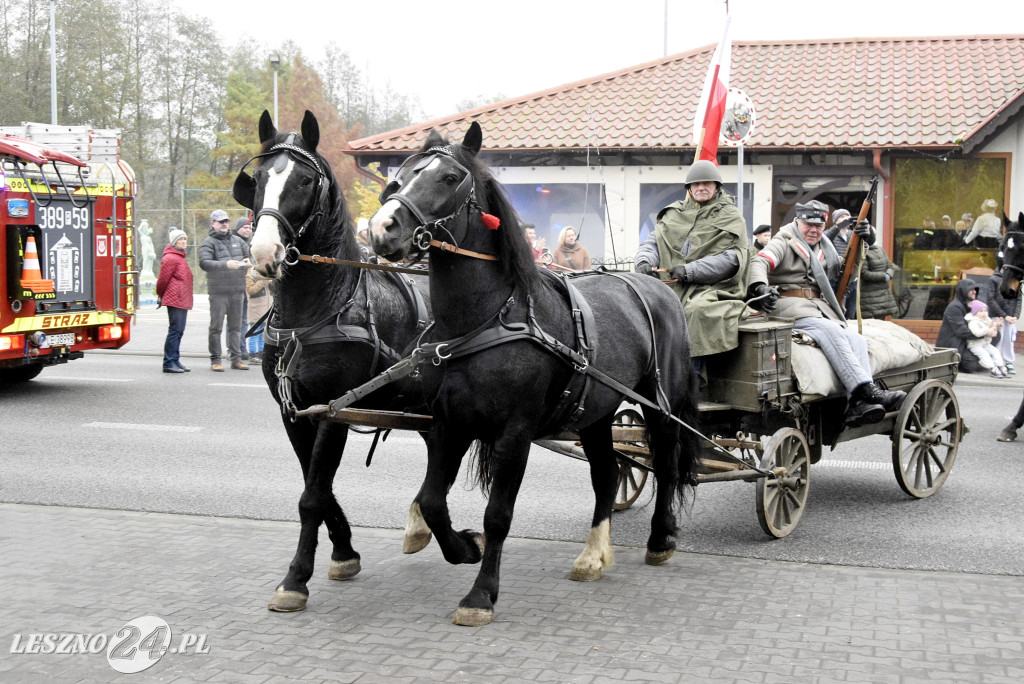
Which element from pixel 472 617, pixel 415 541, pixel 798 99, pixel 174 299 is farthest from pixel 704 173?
pixel 798 99

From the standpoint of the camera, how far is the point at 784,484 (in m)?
6.64

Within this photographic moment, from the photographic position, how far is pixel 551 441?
669 cm

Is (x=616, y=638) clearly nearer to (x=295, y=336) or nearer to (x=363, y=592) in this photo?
(x=363, y=592)

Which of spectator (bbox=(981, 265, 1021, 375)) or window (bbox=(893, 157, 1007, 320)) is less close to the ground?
window (bbox=(893, 157, 1007, 320))

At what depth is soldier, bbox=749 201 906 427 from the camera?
694 centimetres

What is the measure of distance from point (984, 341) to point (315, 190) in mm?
13452

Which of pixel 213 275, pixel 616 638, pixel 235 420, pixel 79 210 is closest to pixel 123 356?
pixel 213 275

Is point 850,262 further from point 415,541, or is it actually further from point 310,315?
point 310,315

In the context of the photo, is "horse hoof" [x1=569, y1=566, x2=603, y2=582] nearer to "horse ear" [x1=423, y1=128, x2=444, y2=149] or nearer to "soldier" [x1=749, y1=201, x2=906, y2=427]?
"soldier" [x1=749, y1=201, x2=906, y2=427]

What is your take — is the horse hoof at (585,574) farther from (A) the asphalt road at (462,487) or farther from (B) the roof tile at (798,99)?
(B) the roof tile at (798,99)

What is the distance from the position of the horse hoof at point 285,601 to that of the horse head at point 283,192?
5.03 feet

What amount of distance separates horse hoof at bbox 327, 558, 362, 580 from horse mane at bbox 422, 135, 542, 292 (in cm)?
183

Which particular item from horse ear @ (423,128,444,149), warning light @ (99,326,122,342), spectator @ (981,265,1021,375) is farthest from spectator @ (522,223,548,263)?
spectator @ (981,265,1021,375)

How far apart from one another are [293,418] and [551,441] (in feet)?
6.41
